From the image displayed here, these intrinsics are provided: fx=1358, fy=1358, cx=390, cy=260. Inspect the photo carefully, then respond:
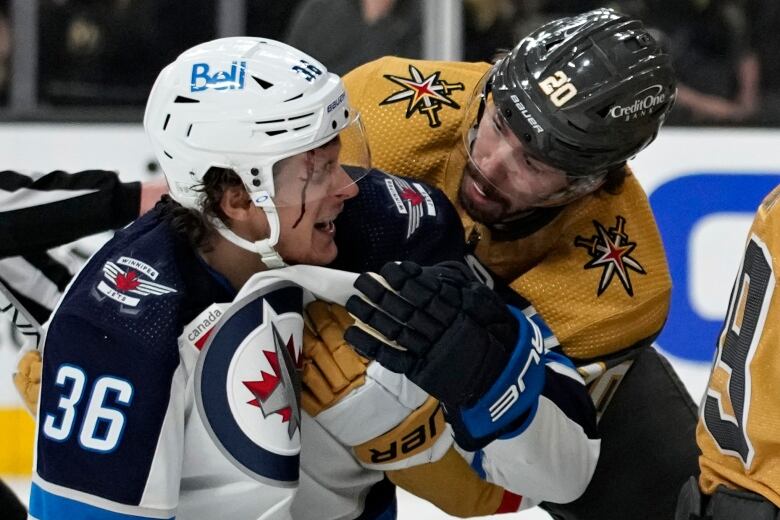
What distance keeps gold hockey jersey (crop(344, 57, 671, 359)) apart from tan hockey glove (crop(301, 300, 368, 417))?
0.46 meters

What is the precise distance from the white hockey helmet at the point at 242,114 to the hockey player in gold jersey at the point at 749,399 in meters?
0.68

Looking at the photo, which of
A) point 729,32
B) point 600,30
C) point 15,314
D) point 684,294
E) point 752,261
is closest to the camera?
point 752,261

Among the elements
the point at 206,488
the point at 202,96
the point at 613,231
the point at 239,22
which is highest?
the point at 202,96

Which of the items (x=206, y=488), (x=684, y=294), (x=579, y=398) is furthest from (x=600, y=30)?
(x=684, y=294)

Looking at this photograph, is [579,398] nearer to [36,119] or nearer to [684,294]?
[684,294]

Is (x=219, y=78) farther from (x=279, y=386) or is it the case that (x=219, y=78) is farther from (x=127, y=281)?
(x=279, y=386)

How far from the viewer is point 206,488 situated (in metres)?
2.01

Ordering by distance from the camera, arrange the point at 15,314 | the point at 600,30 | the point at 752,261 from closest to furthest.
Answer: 1. the point at 752,261
2. the point at 600,30
3. the point at 15,314

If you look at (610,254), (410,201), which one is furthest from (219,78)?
(610,254)

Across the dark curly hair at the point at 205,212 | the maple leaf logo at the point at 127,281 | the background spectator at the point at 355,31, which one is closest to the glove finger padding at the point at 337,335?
the dark curly hair at the point at 205,212

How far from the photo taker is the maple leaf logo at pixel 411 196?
2.29m

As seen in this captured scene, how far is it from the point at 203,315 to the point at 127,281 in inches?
4.8

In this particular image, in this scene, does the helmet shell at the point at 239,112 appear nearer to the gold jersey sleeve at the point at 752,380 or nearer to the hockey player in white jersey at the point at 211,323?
the hockey player in white jersey at the point at 211,323

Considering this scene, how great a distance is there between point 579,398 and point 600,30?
644 mm
